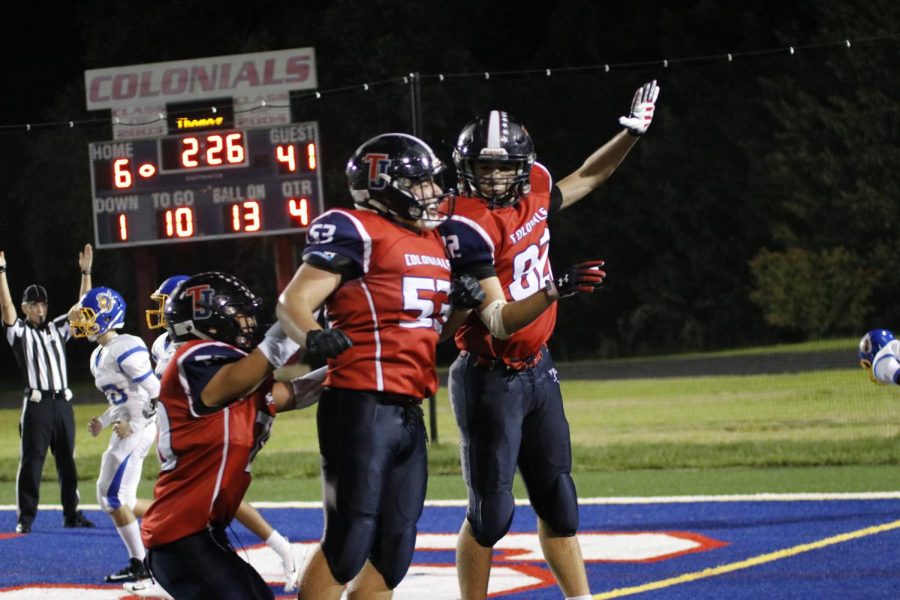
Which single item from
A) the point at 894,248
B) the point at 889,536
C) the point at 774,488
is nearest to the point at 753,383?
the point at 894,248

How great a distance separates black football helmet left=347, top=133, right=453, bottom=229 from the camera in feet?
15.6

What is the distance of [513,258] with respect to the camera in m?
5.36

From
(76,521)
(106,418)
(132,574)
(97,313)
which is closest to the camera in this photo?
(132,574)

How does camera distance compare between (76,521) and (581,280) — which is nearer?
(581,280)

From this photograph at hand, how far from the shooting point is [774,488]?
1009cm

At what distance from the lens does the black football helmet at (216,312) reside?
14.5ft

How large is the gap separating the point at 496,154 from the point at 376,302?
2.92 feet

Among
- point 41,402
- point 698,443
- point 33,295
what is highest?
point 33,295

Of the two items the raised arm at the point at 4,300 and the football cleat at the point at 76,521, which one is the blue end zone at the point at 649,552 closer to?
the football cleat at the point at 76,521

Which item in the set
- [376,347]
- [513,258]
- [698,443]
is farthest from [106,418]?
[698,443]

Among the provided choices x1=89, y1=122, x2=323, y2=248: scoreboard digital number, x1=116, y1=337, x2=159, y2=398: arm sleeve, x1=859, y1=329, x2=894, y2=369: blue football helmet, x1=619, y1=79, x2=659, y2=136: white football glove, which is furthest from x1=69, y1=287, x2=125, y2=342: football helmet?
x1=89, y1=122, x2=323, y2=248: scoreboard digital number

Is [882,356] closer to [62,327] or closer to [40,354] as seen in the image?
[40,354]

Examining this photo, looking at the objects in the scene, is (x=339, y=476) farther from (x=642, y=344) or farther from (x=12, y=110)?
(x=12, y=110)

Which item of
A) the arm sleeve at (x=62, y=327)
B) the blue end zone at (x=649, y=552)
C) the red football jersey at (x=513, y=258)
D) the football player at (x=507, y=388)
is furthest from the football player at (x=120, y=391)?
the red football jersey at (x=513, y=258)
